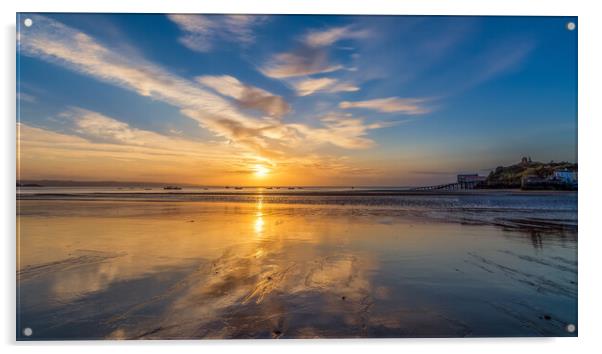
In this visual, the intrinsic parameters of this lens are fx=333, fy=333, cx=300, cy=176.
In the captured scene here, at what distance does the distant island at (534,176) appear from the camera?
502cm

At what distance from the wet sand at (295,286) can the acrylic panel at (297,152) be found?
0.03m

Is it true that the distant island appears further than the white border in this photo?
Yes

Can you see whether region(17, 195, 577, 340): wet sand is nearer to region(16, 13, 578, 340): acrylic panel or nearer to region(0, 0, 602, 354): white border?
region(16, 13, 578, 340): acrylic panel

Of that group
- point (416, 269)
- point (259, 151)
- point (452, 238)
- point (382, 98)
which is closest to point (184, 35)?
point (259, 151)

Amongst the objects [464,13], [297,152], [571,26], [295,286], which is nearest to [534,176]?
[571,26]

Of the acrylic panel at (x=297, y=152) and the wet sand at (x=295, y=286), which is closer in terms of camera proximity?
the wet sand at (x=295, y=286)

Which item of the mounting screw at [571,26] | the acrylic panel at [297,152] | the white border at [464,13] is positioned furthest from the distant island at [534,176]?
the mounting screw at [571,26]

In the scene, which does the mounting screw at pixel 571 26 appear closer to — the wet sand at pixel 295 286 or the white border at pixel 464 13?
the white border at pixel 464 13

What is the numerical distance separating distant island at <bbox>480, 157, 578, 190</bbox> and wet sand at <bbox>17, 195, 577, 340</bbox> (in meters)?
0.47

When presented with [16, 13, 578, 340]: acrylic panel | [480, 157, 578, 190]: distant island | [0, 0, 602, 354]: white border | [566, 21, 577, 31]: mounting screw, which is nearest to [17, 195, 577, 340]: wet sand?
[16, 13, 578, 340]: acrylic panel

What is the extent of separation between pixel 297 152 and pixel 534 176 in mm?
4693

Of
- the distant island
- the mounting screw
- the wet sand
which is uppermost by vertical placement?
the mounting screw

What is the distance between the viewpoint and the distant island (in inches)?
198

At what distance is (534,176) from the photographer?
654cm
